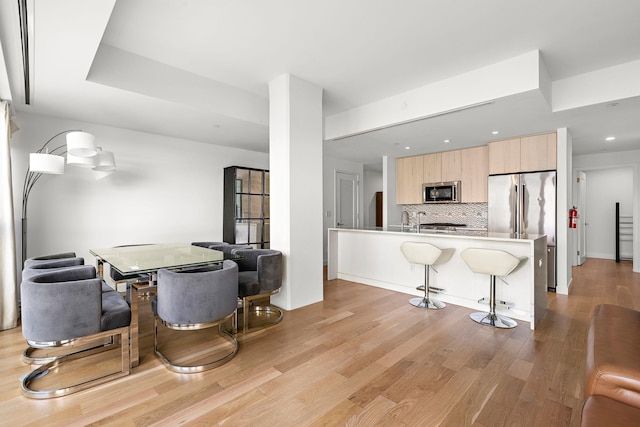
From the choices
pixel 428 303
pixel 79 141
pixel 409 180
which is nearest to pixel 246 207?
pixel 79 141

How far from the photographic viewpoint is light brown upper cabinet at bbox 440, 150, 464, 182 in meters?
6.05

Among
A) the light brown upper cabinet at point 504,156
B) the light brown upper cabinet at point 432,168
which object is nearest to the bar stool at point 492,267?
the light brown upper cabinet at point 504,156

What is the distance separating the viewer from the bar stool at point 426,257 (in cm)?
369

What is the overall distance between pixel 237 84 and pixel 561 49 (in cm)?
361

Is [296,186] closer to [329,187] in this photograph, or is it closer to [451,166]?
[329,187]

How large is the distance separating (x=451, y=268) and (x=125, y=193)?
4.76 m

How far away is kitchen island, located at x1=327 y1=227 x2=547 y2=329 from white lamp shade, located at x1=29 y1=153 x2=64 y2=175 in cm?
376

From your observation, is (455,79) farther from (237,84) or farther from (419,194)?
(419,194)

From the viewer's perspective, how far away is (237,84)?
12.8 feet

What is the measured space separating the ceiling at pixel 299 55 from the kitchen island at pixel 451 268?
5.27ft

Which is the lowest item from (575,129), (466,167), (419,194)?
(419,194)

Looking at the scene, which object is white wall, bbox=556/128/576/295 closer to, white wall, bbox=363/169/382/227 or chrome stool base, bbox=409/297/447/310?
chrome stool base, bbox=409/297/447/310

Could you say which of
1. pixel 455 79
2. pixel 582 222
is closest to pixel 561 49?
pixel 455 79

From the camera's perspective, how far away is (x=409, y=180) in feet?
22.5
